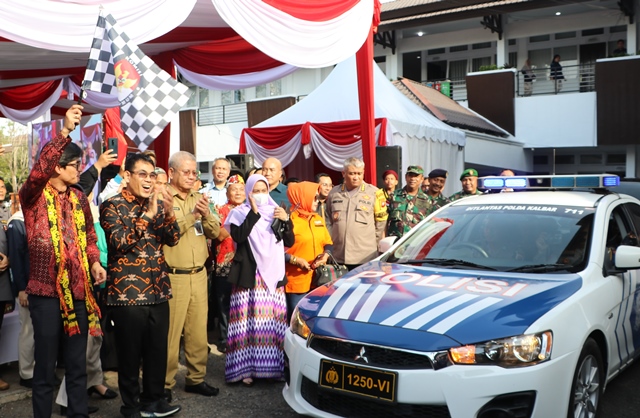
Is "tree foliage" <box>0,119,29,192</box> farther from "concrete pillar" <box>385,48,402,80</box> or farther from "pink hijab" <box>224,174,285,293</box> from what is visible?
"pink hijab" <box>224,174,285,293</box>

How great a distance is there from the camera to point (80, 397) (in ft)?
13.0

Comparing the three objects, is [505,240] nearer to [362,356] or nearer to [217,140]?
[362,356]

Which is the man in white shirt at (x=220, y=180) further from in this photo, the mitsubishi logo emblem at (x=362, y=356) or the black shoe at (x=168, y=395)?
the mitsubishi logo emblem at (x=362, y=356)

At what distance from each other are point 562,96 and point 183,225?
752 inches

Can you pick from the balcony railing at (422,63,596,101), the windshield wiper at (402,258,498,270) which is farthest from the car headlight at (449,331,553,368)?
the balcony railing at (422,63,596,101)

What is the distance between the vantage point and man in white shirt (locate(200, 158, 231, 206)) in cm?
743

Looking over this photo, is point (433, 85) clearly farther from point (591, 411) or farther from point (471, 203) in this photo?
point (591, 411)

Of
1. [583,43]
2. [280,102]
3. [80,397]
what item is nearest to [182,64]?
[80,397]

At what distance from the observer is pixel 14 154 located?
38500 millimetres

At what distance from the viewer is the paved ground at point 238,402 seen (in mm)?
4578

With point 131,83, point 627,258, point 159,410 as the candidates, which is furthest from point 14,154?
point 627,258

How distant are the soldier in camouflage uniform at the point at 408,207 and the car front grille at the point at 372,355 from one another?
3.54m

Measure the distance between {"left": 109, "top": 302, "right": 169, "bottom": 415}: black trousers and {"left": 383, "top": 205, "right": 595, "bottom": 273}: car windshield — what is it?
182 centimetres

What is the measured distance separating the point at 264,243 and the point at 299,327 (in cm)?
140
